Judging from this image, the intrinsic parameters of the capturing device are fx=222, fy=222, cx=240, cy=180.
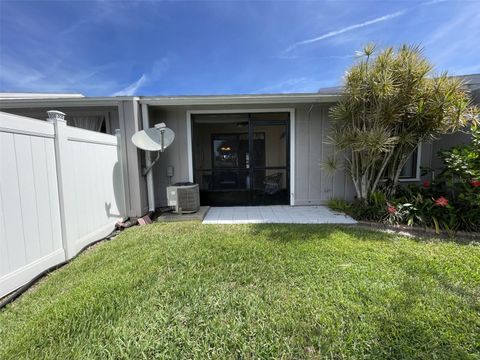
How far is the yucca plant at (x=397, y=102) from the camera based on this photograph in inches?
159

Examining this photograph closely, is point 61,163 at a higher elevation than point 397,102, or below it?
below

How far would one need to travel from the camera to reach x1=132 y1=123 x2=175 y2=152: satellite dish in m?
4.68

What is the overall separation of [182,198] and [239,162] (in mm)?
1951

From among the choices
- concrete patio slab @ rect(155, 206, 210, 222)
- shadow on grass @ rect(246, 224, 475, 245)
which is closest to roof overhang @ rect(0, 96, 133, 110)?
concrete patio slab @ rect(155, 206, 210, 222)

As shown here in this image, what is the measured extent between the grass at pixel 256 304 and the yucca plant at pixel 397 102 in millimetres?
2162

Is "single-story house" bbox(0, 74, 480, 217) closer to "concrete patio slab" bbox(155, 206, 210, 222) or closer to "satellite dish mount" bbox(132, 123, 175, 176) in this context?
"satellite dish mount" bbox(132, 123, 175, 176)

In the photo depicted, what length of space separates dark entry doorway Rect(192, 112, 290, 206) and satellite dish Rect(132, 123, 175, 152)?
1.08 meters

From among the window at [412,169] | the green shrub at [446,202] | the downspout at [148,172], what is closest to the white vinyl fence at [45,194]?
the downspout at [148,172]

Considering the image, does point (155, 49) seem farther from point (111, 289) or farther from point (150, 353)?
point (150, 353)

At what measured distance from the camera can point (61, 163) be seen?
306 centimetres

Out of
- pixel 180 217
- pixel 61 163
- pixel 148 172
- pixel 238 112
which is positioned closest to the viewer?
pixel 61 163

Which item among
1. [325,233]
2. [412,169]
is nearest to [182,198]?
[325,233]

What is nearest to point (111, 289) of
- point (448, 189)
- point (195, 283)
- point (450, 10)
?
point (195, 283)

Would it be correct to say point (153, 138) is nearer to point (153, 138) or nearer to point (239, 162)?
point (153, 138)
